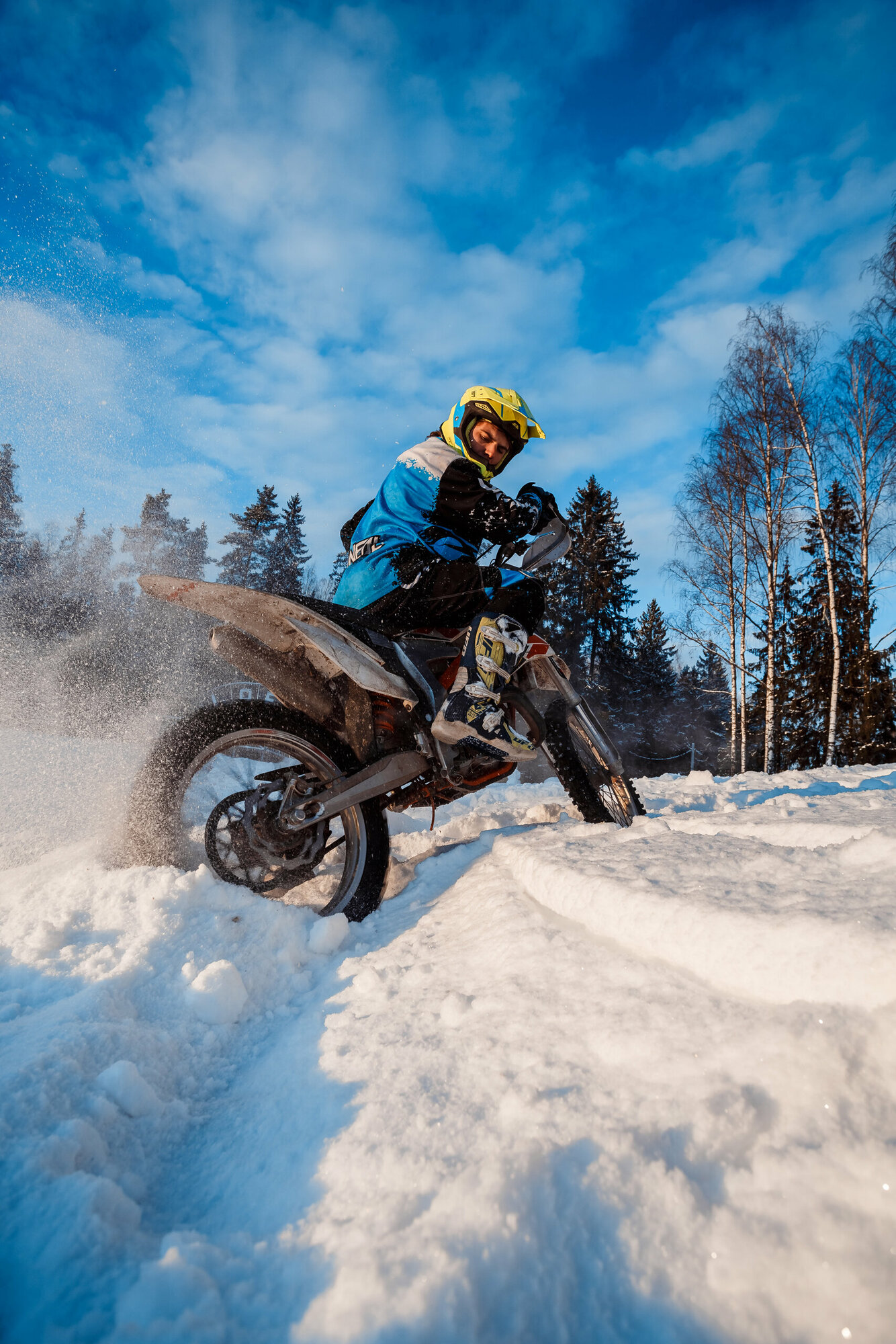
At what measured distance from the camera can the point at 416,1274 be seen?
0.67 m

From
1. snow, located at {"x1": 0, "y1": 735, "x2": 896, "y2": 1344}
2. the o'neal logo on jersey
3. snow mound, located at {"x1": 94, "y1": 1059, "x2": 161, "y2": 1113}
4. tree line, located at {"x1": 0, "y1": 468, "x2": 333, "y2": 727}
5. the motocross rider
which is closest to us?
snow, located at {"x1": 0, "y1": 735, "x2": 896, "y2": 1344}

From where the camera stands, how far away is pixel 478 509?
8.19 feet

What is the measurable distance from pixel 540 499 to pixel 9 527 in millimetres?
27000

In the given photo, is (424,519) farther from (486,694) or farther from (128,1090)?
(128,1090)

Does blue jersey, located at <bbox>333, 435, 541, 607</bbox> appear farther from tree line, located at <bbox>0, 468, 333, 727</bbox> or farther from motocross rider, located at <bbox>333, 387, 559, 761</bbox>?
tree line, located at <bbox>0, 468, 333, 727</bbox>

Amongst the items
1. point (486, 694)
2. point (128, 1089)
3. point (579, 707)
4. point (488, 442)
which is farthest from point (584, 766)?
point (128, 1089)

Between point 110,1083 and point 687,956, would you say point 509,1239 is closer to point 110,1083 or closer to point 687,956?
point 687,956

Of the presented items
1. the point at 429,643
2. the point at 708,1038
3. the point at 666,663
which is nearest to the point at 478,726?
the point at 429,643

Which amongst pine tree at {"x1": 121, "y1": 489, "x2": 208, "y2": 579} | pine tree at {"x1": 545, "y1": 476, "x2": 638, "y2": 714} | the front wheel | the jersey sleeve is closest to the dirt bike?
the front wheel

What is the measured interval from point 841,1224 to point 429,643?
2.09 metres

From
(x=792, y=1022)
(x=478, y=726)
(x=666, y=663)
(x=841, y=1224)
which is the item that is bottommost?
(x=841, y=1224)

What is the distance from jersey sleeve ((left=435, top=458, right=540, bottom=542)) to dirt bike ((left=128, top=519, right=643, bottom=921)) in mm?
526

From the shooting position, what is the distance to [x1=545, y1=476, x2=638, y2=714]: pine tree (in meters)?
22.0

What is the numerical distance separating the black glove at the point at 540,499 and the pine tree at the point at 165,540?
30.7 m
